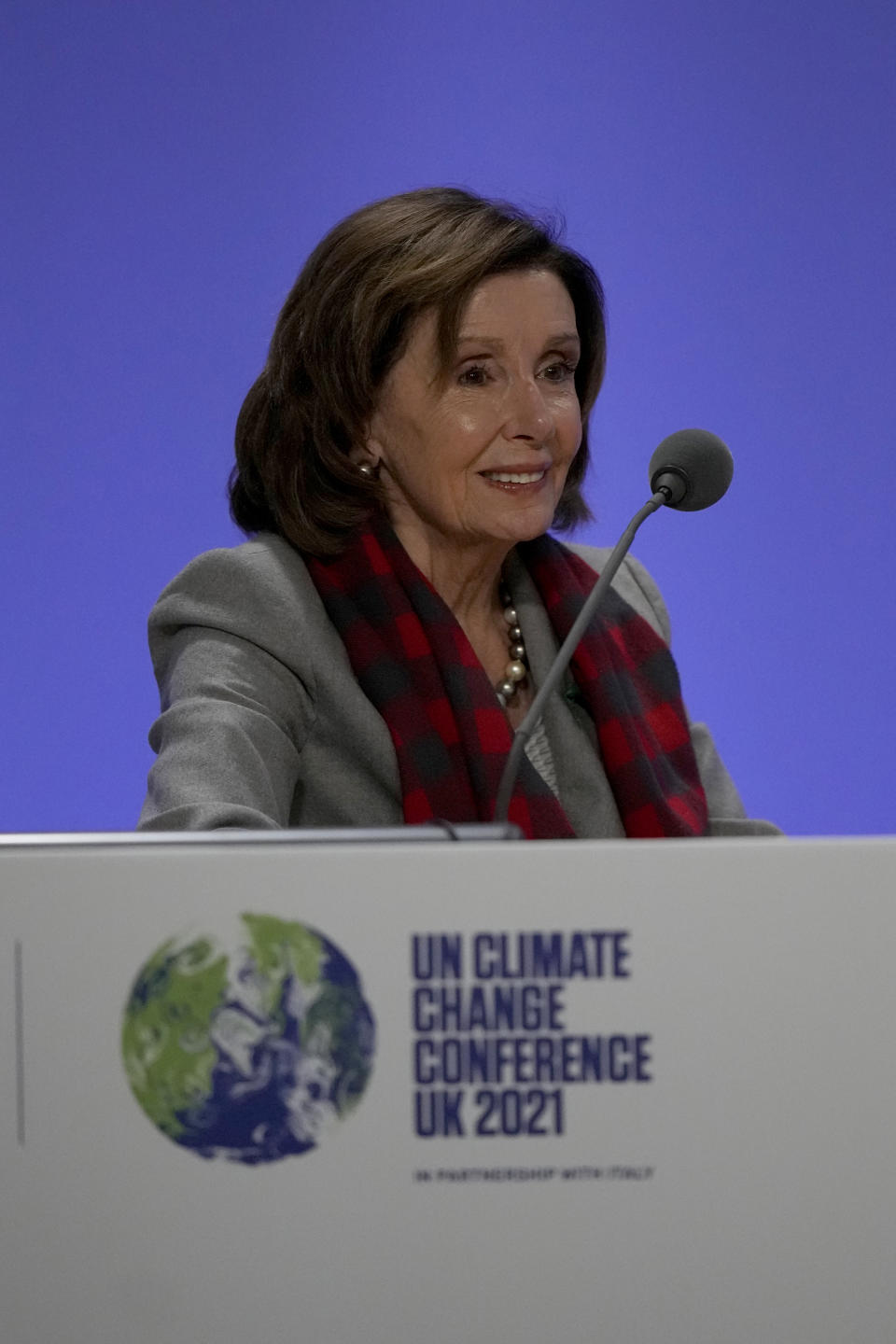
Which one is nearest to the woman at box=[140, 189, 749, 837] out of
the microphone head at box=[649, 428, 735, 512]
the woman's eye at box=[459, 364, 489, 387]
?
the woman's eye at box=[459, 364, 489, 387]

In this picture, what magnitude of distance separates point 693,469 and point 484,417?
0.23m

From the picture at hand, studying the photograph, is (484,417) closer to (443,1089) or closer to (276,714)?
(276,714)

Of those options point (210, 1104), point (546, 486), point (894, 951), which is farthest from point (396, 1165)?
point (546, 486)

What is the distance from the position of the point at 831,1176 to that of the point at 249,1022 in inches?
9.2

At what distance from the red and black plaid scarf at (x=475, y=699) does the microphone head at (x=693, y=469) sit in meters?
0.22

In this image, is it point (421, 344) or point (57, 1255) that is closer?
point (57, 1255)

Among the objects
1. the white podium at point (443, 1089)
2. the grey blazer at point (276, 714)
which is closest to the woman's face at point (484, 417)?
the grey blazer at point (276, 714)

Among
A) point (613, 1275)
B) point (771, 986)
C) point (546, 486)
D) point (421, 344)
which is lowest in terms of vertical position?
point (613, 1275)

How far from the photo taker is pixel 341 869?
606 mm

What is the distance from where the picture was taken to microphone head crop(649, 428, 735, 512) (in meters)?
1.23

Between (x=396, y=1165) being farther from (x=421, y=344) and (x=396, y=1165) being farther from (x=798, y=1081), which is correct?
(x=421, y=344)

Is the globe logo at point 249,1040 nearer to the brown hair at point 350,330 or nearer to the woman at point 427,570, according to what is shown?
the woman at point 427,570

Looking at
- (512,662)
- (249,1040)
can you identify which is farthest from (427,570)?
(249,1040)

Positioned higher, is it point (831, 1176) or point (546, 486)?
point (546, 486)
